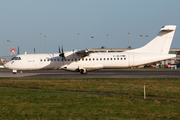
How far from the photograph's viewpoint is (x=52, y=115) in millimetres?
9641

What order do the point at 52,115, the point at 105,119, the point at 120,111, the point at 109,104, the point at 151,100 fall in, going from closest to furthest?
1. the point at 105,119
2. the point at 52,115
3. the point at 120,111
4. the point at 109,104
5. the point at 151,100

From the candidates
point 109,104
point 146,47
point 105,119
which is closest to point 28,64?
point 146,47

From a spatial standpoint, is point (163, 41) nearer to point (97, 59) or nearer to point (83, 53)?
point (97, 59)

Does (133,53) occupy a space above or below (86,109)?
above

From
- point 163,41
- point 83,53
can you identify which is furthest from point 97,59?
point 163,41

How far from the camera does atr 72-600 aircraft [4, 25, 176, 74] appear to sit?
34594 mm

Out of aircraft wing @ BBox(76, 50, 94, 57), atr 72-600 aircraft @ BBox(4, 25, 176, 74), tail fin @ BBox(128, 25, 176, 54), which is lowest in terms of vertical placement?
atr 72-600 aircraft @ BBox(4, 25, 176, 74)

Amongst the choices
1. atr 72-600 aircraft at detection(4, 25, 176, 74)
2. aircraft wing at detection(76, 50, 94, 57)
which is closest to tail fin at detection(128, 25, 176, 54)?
atr 72-600 aircraft at detection(4, 25, 176, 74)

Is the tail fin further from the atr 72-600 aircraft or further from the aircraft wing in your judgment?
the aircraft wing

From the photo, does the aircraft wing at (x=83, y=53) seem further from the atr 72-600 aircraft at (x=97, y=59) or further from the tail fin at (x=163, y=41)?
the tail fin at (x=163, y=41)

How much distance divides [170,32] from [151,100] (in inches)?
986

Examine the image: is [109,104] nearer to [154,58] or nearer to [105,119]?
[105,119]

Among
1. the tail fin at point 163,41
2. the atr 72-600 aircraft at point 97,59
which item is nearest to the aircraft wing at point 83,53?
the atr 72-600 aircraft at point 97,59

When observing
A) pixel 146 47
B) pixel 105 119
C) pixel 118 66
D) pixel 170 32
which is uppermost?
pixel 170 32
